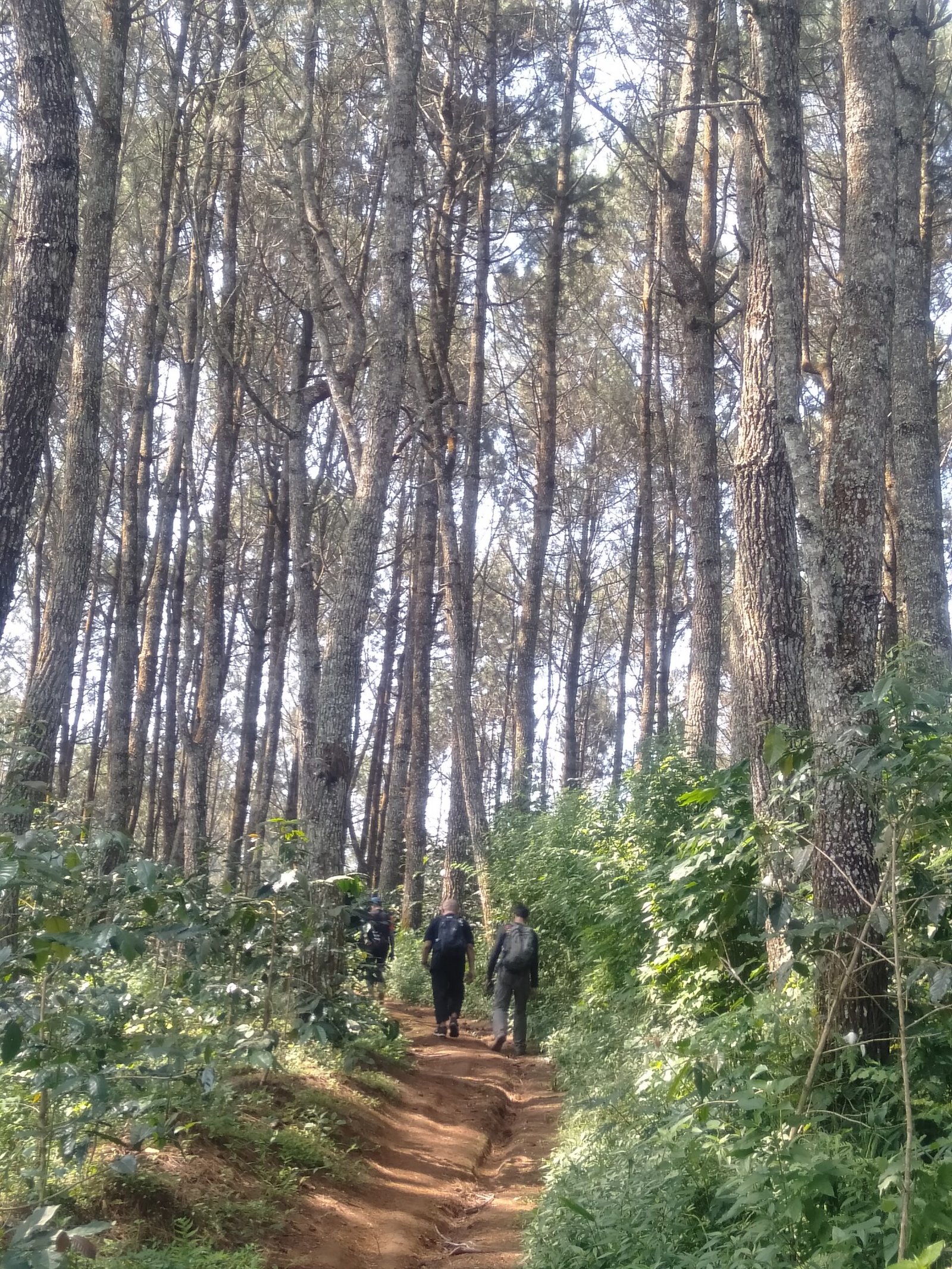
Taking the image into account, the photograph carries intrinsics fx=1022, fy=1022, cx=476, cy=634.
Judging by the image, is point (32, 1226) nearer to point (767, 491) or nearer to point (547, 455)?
point (767, 491)

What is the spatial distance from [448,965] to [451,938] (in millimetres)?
284

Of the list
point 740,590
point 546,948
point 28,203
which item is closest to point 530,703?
point 546,948

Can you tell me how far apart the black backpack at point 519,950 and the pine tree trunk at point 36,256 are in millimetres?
→ 6403

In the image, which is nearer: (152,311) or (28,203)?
(28,203)

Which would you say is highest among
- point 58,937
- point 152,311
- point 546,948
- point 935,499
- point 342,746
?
point 152,311

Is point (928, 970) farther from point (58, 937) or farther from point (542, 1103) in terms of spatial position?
point (542, 1103)

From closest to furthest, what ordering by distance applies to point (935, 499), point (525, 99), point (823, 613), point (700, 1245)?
point (700, 1245) < point (823, 613) < point (935, 499) < point (525, 99)

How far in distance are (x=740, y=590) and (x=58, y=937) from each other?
15.7 feet

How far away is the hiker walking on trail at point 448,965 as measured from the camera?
1096cm

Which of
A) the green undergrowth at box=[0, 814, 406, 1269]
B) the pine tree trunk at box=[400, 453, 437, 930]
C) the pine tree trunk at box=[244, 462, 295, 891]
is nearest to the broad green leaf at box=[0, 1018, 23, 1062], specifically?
the green undergrowth at box=[0, 814, 406, 1269]

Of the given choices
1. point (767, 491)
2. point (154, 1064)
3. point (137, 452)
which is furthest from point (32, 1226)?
point (137, 452)

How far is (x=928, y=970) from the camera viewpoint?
3547mm

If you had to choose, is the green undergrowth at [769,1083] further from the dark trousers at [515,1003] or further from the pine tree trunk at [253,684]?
the pine tree trunk at [253,684]

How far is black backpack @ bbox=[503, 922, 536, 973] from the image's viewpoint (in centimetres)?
1052
